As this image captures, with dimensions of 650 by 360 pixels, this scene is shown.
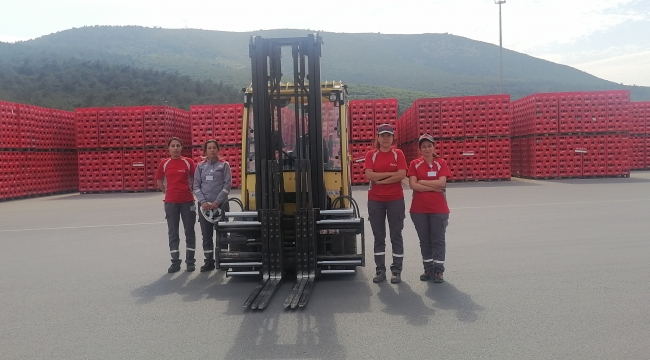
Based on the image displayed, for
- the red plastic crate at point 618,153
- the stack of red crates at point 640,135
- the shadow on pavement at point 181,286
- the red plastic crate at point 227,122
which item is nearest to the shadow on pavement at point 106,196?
the red plastic crate at point 227,122

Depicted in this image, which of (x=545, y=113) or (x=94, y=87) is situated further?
(x=94, y=87)

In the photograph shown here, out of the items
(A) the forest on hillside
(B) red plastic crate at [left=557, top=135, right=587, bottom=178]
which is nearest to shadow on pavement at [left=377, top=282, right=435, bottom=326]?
(B) red plastic crate at [left=557, top=135, right=587, bottom=178]

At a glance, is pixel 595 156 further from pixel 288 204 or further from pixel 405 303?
pixel 405 303

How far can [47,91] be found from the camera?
57062 millimetres

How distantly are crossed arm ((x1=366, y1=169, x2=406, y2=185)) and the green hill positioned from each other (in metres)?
67.9

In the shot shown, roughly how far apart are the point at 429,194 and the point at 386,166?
2.22 feet

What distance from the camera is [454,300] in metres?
5.91

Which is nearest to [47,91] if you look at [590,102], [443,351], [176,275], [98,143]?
[98,143]

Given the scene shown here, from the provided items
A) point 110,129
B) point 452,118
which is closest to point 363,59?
point 452,118

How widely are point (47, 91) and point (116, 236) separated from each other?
177 ft

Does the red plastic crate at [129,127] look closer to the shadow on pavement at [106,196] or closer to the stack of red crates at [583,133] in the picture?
the shadow on pavement at [106,196]

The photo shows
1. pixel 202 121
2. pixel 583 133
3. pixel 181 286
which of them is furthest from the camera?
pixel 202 121

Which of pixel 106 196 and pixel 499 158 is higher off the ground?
pixel 499 158

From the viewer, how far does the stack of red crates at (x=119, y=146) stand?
2383 cm
